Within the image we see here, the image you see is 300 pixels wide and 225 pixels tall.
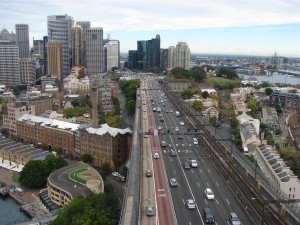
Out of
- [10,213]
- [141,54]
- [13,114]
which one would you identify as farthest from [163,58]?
[10,213]

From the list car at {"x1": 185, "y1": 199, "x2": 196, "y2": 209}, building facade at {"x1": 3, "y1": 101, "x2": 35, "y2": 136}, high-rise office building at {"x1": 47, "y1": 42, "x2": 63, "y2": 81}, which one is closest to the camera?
car at {"x1": 185, "y1": 199, "x2": 196, "y2": 209}

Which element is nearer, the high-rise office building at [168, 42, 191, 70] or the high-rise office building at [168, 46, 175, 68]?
the high-rise office building at [168, 42, 191, 70]

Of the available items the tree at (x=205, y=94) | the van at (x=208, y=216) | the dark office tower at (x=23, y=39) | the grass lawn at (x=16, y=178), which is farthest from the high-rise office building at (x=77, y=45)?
the van at (x=208, y=216)

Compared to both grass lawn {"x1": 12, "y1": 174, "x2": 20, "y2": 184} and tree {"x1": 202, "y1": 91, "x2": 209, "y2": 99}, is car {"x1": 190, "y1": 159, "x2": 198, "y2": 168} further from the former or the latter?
tree {"x1": 202, "y1": 91, "x2": 209, "y2": 99}

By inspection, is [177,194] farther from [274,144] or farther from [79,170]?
[274,144]

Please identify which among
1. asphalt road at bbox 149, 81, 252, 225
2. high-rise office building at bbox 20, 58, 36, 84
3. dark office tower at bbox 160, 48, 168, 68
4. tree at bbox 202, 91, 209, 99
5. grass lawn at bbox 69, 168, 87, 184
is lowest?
grass lawn at bbox 69, 168, 87, 184

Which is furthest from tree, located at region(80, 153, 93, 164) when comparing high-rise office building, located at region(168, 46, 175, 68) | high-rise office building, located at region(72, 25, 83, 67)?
high-rise office building, located at region(168, 46, 175, 68)

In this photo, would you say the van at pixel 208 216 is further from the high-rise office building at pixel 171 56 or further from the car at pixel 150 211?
the high-rise office building at pixel 171 56

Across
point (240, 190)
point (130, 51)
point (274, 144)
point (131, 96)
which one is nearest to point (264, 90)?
point (131, 96)
